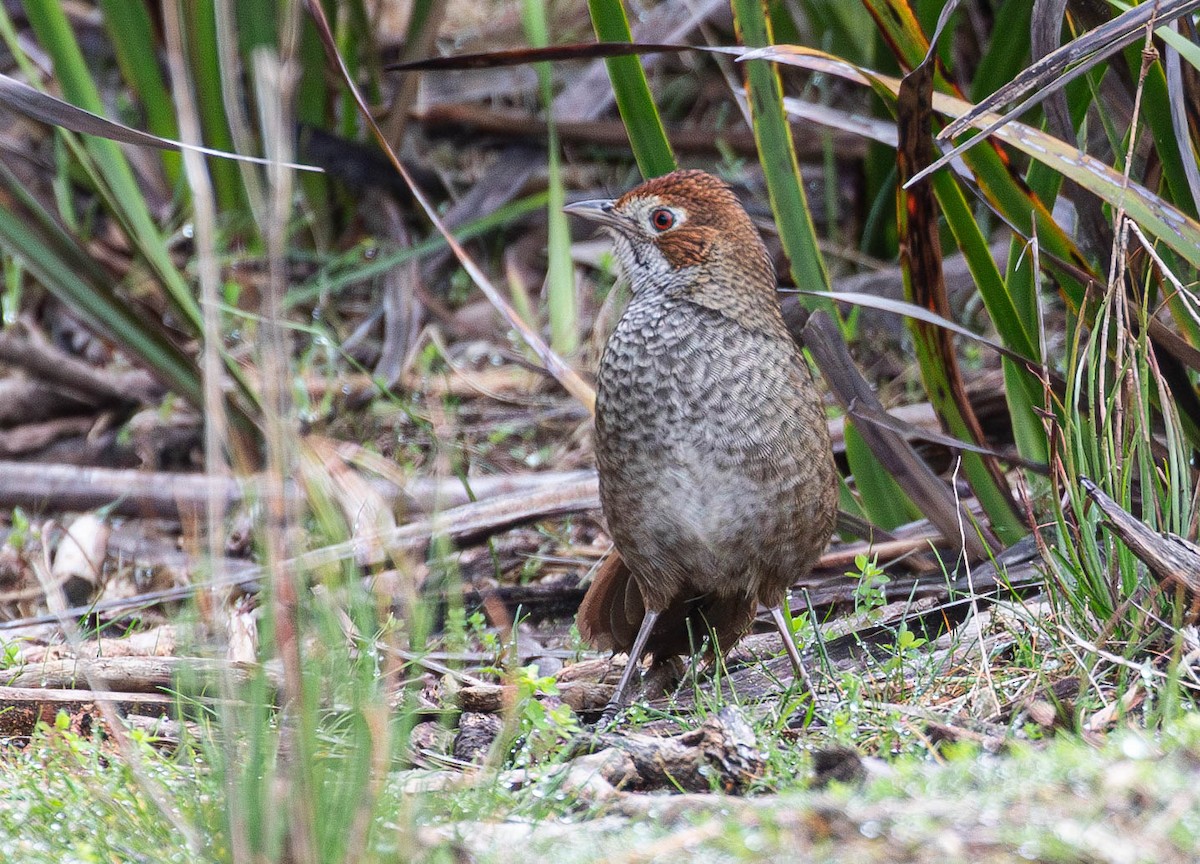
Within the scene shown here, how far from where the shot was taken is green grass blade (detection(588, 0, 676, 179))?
137 inches

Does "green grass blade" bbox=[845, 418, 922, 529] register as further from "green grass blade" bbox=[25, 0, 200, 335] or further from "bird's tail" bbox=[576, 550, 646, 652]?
"green grass blade" bbox=[25, 0, 200, 335]

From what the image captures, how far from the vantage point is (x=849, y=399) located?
3416mm

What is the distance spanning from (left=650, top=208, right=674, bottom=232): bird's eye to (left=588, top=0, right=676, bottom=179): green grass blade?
31 cm

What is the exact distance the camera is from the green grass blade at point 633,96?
11.4 ft

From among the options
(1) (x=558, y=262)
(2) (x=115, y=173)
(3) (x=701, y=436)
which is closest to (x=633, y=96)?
(3) (x=701, y=436)

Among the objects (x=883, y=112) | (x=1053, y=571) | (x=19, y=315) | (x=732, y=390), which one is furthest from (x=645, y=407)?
(x=19, y=315)

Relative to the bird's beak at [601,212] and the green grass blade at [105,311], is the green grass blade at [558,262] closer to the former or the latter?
the bird's beak at [601,212]

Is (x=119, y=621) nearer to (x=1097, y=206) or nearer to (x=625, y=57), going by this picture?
(x=625, y=57)

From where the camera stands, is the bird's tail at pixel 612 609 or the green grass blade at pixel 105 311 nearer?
the bird's tail at pixel 612 609

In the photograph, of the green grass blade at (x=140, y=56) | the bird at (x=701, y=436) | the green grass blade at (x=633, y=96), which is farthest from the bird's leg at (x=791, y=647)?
the green grass blade at (x=140, y=56)

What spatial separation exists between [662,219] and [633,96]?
1.40 feet

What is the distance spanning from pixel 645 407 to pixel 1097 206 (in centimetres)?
118

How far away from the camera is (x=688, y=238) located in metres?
3.30

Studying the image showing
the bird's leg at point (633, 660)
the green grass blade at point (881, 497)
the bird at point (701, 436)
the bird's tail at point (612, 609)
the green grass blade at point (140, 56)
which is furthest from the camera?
the green grass blade at point (140, 56)
